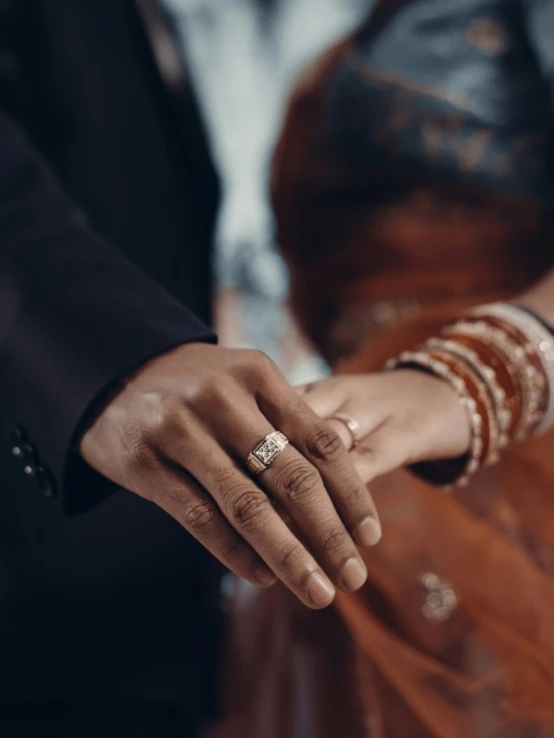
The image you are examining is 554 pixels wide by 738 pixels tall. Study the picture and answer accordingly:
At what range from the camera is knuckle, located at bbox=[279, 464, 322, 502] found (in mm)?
308

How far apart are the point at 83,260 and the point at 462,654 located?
370 millimetres

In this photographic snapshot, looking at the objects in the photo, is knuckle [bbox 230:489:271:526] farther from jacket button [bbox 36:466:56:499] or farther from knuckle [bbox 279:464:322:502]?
jacket button [bbox 36:466:56:499]

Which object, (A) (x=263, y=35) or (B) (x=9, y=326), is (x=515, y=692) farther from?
(A) (x=263, y=35)

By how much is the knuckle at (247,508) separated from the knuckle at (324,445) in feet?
0.12

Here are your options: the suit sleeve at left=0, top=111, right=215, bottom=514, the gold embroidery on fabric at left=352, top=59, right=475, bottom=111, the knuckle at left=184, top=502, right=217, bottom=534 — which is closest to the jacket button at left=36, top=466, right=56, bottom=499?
the suit sleeve at left=0, top=111, right=215, bottom=514

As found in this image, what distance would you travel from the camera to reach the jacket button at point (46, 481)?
0.37 meters

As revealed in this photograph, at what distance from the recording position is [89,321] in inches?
14.4

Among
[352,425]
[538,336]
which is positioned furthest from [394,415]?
[538,336]

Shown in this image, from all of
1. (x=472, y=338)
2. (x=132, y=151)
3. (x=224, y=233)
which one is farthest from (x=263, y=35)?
(x=472, y=338)

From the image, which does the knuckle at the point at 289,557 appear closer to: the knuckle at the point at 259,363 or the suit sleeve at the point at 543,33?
the knuckle at the point at 259,363

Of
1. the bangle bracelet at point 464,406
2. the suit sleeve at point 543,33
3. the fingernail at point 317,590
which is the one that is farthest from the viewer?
the suit sleeve at point 543,33

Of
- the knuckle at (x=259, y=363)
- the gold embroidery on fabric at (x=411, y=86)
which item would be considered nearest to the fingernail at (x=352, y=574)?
the knuckle at (x=259, y=363)

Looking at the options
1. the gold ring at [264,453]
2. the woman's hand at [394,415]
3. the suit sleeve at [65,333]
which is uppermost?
the suit sleeve at [65,333]

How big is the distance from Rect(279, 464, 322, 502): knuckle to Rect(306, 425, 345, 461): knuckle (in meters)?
0.01
